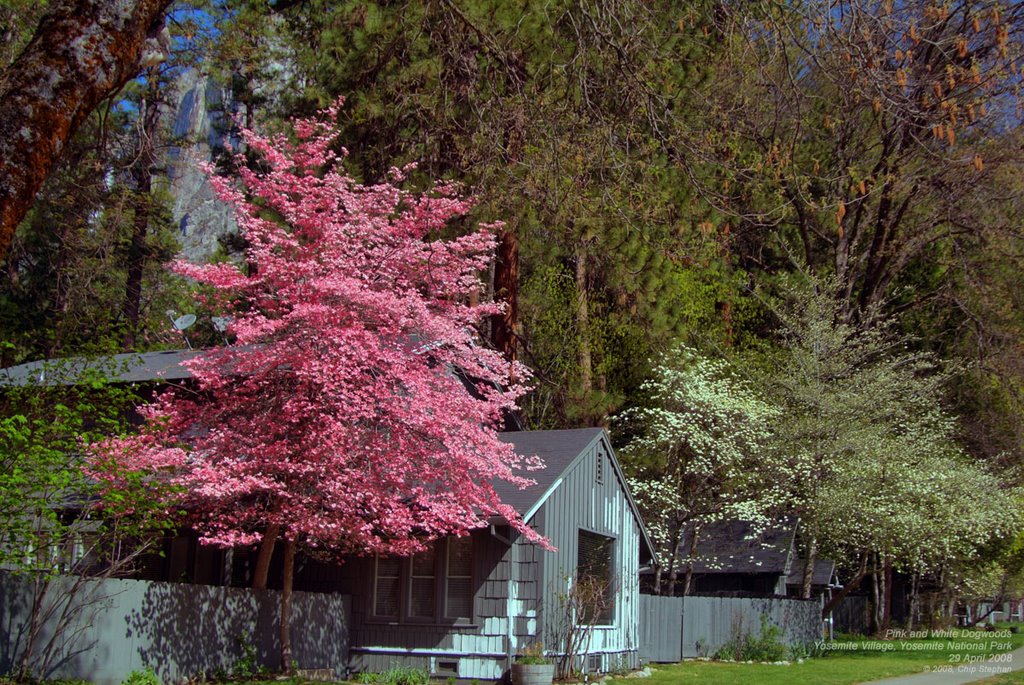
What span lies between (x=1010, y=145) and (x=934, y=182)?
2.73m

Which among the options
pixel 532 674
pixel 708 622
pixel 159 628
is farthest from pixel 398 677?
pixel 708 622

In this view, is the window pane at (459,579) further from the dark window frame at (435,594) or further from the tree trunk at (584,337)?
the tree trunk at (584,337)

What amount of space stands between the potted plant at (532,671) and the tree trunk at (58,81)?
10.7 m

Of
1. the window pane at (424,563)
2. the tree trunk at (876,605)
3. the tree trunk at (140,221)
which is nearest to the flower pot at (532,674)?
the window pane at (424,563)

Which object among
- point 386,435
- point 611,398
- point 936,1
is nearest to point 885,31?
point 936,1

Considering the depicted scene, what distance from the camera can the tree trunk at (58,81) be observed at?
5.09 metres

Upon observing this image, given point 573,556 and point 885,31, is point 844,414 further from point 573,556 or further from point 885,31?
point 885,31

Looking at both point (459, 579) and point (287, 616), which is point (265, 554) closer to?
point (287, 616)

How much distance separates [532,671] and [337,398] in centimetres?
470

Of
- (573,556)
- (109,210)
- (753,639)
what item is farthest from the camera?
(109,210)

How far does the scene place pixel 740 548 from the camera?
28.4m

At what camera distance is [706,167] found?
24.1 metres

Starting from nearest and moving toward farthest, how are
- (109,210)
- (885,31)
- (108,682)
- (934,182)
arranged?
(885,31)
(108,682)
(109,210)
(934,182)

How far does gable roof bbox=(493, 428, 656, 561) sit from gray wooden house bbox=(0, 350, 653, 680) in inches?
0.9
